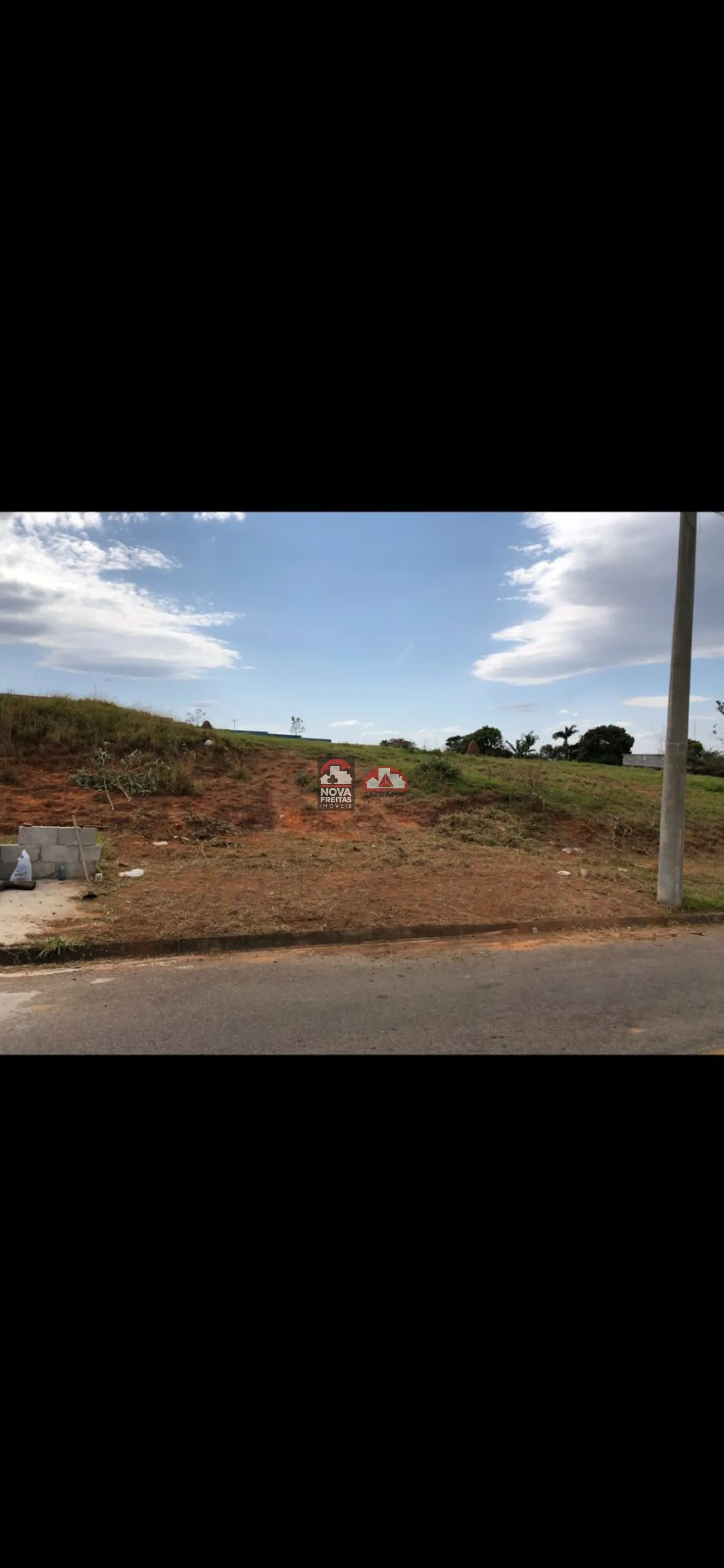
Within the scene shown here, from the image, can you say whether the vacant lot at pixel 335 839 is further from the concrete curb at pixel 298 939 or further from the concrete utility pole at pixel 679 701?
the concrete utility pole at pixel 679 701

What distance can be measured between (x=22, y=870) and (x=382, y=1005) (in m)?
3.96

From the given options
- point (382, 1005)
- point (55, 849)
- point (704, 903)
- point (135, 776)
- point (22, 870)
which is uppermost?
point (135, 776)

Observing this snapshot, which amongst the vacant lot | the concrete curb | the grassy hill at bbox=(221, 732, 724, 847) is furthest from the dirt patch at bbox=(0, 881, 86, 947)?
the grassy hill at bbox=(221, 732, 724, 847)

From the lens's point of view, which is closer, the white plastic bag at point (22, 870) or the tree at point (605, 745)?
the white plastic bag at point (22, 870)

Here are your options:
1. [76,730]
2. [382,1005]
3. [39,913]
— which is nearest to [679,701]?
[382,1005]

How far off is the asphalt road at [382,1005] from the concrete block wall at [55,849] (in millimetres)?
2053

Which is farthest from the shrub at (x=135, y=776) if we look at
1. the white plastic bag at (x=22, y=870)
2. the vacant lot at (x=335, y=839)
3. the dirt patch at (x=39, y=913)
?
the dirt patch at (x=39, y=913)

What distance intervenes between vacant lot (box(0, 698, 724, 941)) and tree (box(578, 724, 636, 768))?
27.0 ft

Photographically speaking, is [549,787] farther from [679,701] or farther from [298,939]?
[298,939]

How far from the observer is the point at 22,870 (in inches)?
229

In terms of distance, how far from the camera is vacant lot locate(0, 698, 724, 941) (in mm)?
5676

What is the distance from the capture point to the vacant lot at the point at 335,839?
568 centimetres
